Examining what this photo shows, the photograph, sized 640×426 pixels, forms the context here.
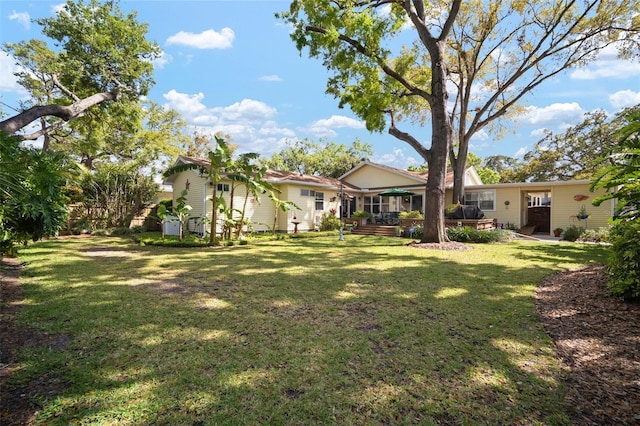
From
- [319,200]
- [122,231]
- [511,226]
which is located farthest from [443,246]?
[122,231]

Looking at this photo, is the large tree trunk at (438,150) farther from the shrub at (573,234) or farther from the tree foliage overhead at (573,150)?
the tree foliage overhead at (573,150)

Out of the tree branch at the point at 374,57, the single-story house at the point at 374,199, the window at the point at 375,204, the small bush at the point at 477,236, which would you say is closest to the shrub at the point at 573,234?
the single-story house at the point at 374,199

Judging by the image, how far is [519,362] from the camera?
3.10m

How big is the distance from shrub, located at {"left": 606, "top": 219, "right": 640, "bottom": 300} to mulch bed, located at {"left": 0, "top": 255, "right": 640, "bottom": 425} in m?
0.20

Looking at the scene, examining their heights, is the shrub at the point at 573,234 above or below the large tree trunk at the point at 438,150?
below

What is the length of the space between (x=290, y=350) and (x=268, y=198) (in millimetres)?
14674

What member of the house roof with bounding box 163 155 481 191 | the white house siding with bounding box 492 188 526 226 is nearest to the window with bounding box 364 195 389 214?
the house roof with bounding box 163 155 481 191

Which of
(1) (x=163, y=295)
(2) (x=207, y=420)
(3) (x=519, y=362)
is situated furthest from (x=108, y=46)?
(3) (x=519, y=362)

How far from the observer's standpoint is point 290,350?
10.8 ft

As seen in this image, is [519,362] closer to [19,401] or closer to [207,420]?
[207,420]

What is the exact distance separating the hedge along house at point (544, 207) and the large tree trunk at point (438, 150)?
8.31 m

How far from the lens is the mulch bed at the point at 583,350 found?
7.82 feet

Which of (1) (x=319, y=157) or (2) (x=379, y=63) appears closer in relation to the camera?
(2) (x=379, y=63)

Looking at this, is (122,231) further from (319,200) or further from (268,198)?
(319,200)
